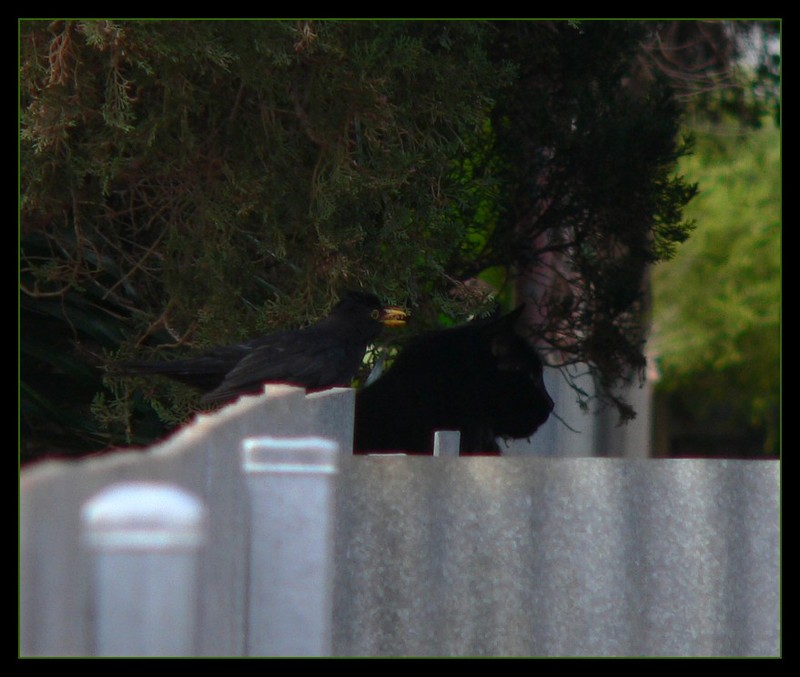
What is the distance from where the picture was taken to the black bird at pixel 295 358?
5.86 metres

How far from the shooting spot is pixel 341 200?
698 centimetres

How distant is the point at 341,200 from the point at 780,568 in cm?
376

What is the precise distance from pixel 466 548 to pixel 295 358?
2579 millimetres

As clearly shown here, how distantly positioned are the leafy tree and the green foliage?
15.8 meters

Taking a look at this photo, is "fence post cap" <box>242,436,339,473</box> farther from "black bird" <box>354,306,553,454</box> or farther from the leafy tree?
"black bird" <box>354,306,553,454</box>

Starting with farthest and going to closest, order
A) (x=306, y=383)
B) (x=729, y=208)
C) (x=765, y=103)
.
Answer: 1. (x=729, y=208)
2. (x=765, y=103)
3. (x=306, y=383)

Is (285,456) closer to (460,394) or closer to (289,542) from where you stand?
(289,542)

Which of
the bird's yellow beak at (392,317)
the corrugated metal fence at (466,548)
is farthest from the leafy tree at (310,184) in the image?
the corrugated metal fence at (466,548)

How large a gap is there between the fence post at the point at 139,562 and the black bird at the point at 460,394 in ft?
15.6

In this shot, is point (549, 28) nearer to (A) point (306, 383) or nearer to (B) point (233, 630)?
(A) point (306, 383)

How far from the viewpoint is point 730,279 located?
82.3 ft

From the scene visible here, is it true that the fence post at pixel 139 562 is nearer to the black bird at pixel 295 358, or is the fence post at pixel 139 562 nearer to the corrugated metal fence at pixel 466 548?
the corrugated metal fence at pixel 466 548

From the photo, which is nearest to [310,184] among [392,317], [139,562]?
[392,317]
